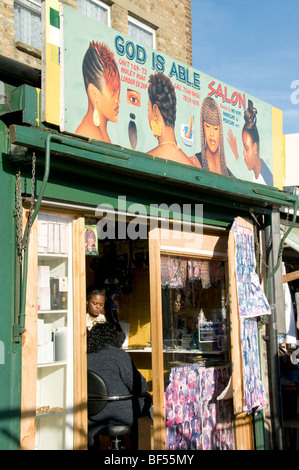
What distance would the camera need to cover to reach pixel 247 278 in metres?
7.18

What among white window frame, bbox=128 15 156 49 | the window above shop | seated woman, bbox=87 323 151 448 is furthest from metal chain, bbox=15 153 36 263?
white window frame, bbox=128 15 156 49

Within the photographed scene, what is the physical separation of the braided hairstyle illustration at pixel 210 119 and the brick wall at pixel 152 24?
13.2ft

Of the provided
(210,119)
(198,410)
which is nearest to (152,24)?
(210,119)

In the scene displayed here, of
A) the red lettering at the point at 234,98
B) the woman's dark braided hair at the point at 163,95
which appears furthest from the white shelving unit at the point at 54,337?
the red lettering at the point at 234,98

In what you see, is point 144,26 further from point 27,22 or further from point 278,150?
point 278,150

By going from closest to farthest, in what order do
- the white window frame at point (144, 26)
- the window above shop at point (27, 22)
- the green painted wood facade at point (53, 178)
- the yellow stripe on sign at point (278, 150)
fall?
the green painted wood facade at point (53, 178) < the yellow stripe on sign at point (278, 150) < the window above shop at point (27, 22) < the white window frame at point (144, 26)

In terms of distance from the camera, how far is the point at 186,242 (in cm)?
678

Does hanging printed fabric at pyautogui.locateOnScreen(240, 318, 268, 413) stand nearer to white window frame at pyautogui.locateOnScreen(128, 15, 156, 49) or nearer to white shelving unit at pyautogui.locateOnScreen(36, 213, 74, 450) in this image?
white shelving unit at pyautogui.locateOnScreen(36, 213, 74, 450)

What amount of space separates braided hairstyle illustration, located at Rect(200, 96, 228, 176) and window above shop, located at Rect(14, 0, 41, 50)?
4.30m

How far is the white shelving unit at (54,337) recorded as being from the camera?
16.6ft

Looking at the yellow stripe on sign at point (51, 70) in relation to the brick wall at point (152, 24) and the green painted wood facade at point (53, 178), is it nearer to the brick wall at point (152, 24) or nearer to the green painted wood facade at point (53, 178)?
the green painted wood facade at point (53, 178)

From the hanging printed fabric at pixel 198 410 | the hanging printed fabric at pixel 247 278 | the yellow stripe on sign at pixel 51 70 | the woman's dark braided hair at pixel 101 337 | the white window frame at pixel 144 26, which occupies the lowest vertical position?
the hanging printed fabric at pixel 198 410

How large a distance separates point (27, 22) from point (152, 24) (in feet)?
9.48

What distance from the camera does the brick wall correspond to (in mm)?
9492
